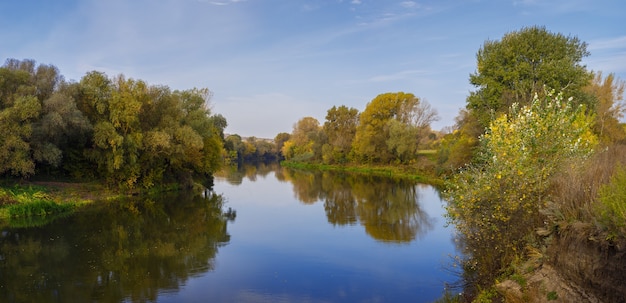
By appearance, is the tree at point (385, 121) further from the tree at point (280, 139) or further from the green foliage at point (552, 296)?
the tree at point (280, 139)

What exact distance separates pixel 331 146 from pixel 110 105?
47991 millimetres

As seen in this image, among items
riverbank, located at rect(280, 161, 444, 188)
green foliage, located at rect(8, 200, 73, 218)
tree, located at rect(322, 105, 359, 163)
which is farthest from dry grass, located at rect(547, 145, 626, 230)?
tree, located at rect(322, 105, 359, 163)

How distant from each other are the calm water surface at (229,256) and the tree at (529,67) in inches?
334

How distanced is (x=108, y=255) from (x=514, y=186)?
1278 cm

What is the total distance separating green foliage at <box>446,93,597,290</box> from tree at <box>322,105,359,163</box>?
193 feet

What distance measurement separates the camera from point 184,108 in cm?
3438

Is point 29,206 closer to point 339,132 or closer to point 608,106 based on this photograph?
point 608,106

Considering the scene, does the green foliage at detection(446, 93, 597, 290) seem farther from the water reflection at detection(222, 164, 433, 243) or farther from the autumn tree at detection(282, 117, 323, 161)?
the autumn tree at detection(282, 117, 323, 161)

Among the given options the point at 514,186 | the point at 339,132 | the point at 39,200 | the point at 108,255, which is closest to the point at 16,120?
the point at 39,200

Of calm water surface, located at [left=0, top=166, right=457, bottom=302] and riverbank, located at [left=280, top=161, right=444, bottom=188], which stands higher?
riverbank, located at [left=280, top=161, right=444, bottom=188]

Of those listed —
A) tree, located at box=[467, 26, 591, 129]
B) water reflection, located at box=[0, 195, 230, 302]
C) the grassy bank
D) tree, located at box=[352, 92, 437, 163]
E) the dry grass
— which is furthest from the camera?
tree, located at box=[352, 92, 437, 163]

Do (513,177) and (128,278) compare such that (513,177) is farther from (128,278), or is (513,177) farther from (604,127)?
(604,127)

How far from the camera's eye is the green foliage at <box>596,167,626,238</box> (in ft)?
18.1

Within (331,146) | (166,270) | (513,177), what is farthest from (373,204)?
(331,146)
